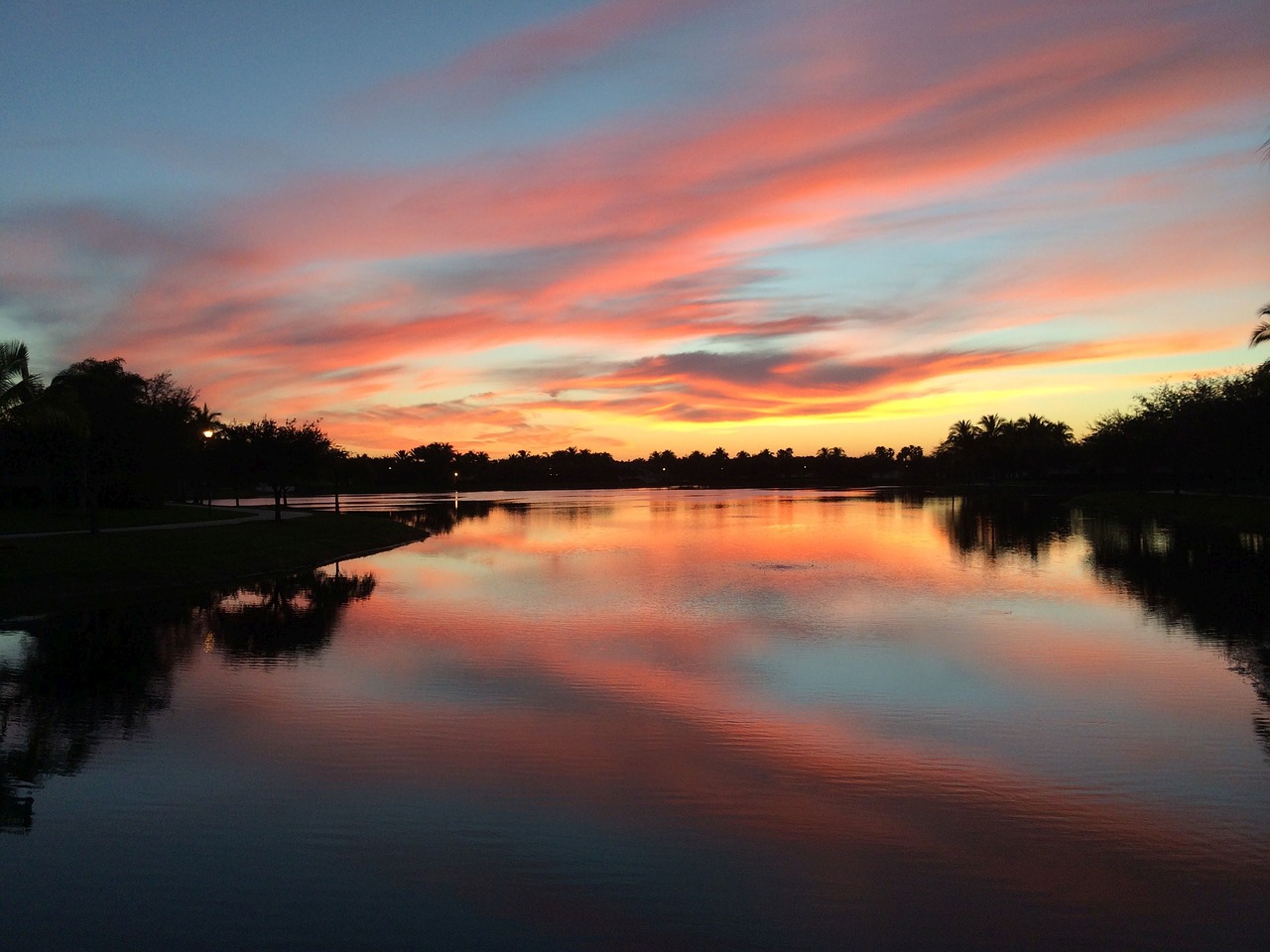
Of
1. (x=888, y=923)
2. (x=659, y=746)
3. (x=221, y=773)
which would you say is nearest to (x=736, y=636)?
(x=659, y=746)

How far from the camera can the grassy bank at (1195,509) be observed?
A: 1919 inches

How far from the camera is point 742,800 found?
9.52 m

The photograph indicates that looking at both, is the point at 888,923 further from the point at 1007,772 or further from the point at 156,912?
the point at 156,912

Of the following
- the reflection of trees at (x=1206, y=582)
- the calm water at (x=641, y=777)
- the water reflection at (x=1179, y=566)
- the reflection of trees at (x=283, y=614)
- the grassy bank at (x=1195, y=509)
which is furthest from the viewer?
the grassy bank at (x=1195, y=509)

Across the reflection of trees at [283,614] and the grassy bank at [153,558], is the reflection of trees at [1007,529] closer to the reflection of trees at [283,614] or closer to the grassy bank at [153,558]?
the reflection of trees at [283,614]

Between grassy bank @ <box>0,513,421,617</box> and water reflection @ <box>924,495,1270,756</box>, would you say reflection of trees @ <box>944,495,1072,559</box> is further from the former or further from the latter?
grassy bank @ <box>0,513,421,617</box>

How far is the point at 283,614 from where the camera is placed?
74.7 ft

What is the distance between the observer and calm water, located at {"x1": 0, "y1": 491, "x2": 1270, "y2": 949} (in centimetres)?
714

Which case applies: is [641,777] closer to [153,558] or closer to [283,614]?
[283,614]

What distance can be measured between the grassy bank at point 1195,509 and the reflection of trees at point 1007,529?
13.7ft

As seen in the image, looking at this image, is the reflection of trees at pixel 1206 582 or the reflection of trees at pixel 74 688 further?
the reflection of trees at pixel 1206 582

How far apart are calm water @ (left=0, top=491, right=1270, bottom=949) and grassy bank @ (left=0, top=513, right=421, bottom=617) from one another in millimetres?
3122

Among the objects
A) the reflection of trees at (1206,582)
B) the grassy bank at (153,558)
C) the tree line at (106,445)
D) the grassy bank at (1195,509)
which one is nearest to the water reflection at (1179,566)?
the reflection of trees at (1206,582)

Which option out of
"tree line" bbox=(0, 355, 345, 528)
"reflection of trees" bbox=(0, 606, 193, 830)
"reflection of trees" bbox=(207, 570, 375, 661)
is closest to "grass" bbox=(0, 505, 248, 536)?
"tree line" bbox=(0, 355, 345, 528)
